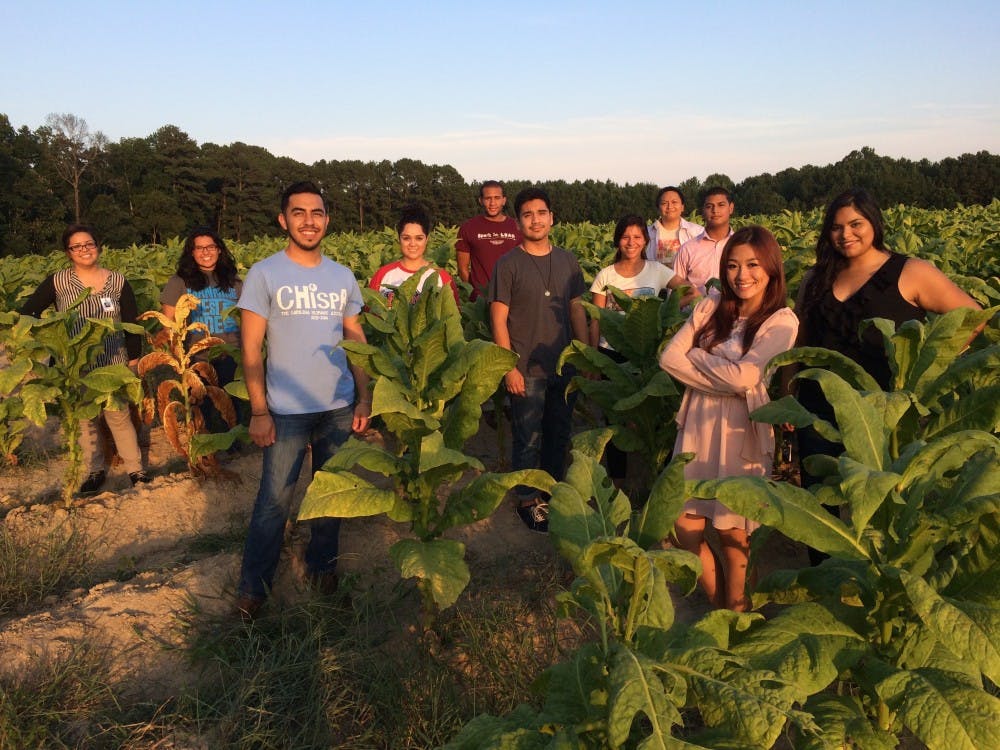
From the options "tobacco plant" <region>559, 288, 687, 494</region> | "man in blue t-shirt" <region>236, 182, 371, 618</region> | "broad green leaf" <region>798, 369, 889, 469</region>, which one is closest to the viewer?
"broad green leaf" <region>798, 369, 889, 469</region>

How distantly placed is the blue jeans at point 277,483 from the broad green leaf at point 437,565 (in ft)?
3.01

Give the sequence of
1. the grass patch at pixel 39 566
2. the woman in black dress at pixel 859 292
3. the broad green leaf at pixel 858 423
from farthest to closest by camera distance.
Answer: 1. the grass patch at pixel 39 566
2. the woman in black dress at pixel 859 292
3. the broad green leaf at pixel 858 423

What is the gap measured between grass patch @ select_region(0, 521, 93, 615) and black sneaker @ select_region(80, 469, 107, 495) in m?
0.98

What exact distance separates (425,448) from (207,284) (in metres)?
3.94

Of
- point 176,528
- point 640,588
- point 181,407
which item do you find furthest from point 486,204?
point 640,588

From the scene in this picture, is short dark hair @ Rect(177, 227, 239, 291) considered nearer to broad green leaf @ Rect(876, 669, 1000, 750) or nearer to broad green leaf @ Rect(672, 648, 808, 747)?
broad green leaf @ Rect(672, 648, 808, 747)

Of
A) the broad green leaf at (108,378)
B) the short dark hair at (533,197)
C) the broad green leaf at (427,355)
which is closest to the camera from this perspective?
the broad green leaf at (427,355)

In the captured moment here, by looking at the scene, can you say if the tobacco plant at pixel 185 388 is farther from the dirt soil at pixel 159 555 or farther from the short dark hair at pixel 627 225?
the short dark hair at pixel 627 225

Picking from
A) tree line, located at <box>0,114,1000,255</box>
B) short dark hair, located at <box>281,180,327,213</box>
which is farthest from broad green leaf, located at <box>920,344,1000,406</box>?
tree line, located at <box>0,114,1000,255</box>

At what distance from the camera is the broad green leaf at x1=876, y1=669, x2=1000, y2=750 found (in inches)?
61.7

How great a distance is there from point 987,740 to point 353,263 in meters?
13.4

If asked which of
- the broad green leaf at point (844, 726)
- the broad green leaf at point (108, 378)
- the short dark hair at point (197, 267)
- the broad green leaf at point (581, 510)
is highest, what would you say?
the short dark hair at point (197, 267)

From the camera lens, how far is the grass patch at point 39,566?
4027mm

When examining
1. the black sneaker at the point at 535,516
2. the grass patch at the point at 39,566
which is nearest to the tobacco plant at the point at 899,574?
the black sneaker at the point at 535,516
